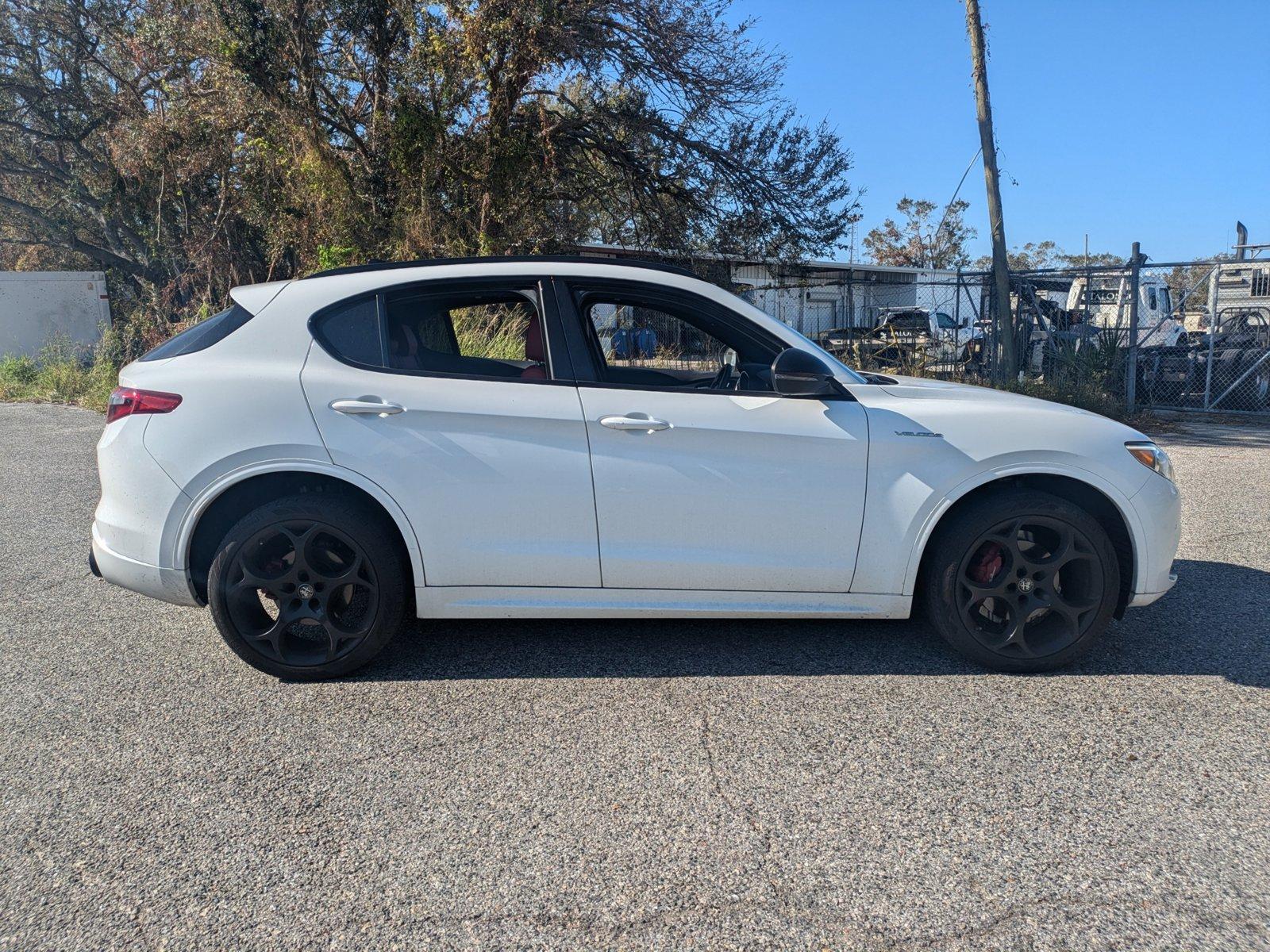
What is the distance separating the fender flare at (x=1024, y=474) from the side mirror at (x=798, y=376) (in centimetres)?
68

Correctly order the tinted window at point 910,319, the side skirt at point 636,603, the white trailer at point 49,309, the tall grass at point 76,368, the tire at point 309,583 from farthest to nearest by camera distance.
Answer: the white trailer at point 49,309
the tinted window at point 910,319
the tall grass at point 76,368
the side skirt at point 636,603
the tire at point 309,583

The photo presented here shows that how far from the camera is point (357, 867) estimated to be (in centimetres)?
265

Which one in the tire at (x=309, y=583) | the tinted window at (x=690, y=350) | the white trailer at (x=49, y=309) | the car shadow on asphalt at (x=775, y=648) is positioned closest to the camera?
the tire at (x=309, y=583)

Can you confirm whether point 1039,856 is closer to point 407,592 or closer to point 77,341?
point 407,592

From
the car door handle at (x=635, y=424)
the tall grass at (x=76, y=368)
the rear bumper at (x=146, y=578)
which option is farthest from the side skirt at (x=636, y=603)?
the tall grass at (x=76, y=368)

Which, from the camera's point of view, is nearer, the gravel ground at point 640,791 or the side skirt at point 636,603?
the gravel ground at point 640,791

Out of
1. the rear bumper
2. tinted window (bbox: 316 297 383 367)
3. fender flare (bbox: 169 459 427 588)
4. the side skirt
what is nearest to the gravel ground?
the side skirt

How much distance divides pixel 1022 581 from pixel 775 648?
1098mm

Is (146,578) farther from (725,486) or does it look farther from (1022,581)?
(1022,581)

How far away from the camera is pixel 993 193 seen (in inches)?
557

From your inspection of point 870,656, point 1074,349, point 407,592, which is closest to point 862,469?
point 870,656

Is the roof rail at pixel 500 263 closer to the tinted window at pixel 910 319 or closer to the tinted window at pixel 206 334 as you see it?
the tinted window at pixel 206 334

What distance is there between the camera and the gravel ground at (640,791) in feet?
7.98

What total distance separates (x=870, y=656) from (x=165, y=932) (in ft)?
9.57
